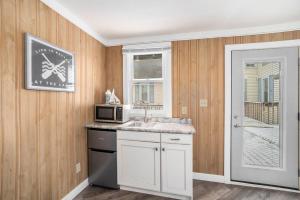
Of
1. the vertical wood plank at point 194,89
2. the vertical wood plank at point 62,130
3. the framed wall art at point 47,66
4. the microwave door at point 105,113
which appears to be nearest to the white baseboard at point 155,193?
the vertical wood plank at point 194,89

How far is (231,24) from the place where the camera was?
8.44 feet

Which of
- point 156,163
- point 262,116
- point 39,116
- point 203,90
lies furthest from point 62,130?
point 262,116

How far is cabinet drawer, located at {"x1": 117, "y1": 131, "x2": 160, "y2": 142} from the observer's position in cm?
238

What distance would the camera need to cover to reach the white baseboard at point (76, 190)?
2.27 meters

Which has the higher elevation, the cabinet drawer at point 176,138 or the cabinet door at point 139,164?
the cabinet drawer at point 176,138

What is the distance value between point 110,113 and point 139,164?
905mm

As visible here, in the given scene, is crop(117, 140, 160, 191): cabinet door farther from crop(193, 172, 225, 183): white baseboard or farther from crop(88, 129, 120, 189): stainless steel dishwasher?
crop(193, 172, 225, 183): white baseboard

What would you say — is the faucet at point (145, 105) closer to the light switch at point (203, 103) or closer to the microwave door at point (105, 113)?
the microwave door at point (105, 113)

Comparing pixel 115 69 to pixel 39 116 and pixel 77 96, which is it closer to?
pixel 77 96

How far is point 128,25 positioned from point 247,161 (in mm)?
2759

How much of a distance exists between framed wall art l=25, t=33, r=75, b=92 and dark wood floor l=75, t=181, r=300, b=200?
1.47m

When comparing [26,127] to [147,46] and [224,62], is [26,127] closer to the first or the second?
[147,46]

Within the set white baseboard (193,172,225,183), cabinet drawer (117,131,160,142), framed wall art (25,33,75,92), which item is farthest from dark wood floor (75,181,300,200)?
framed wall art (25,33,75,92)

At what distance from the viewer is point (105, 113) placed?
9.20 feet
